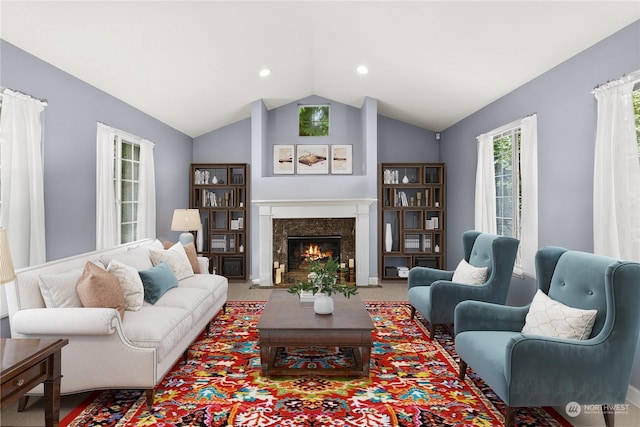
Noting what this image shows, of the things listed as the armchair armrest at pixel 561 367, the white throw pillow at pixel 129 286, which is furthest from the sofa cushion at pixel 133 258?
the armchair armrest at pixel 561 367

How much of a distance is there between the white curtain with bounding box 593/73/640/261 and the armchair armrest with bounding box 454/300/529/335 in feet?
2.61

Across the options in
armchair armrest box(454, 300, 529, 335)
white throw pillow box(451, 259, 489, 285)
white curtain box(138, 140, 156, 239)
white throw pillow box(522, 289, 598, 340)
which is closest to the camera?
white throw pillow box(522, 289, 598, 340)

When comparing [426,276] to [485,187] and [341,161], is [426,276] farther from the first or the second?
[341,161]

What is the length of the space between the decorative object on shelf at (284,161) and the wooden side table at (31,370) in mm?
5138

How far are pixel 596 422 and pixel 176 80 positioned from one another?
5069mm

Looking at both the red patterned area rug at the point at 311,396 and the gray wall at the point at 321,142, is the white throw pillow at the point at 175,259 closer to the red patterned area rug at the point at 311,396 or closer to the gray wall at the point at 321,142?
the red patterned area rug at the point at 311,396

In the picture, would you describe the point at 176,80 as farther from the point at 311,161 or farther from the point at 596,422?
the point at 596,422

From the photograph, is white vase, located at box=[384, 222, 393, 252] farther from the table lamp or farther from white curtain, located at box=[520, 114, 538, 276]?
the table lamp

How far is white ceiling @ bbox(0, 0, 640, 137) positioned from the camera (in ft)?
10.0

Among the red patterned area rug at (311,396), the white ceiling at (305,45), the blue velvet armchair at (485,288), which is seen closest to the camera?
the red patterned area rug at (311,396)

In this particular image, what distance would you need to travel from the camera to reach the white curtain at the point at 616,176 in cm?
272

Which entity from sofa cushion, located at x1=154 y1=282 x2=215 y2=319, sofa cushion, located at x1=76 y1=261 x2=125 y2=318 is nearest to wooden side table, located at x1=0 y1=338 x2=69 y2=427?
sofa cushion, located at x1=76 y1=261 x2=125 y2=318

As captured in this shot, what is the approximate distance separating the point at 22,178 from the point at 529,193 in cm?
464

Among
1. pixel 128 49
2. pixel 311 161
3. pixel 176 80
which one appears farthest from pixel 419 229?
pixel 128 49
